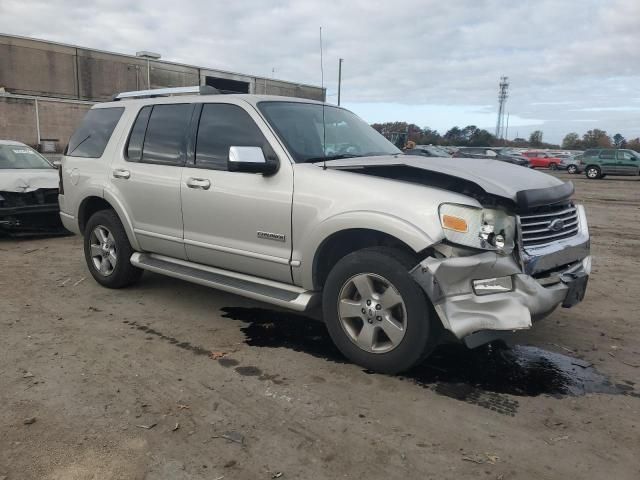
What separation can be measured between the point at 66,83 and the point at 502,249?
4016 cm

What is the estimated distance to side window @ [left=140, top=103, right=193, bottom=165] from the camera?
4.89 meters

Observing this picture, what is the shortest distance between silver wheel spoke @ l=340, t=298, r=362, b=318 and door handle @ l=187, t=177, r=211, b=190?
1619mm

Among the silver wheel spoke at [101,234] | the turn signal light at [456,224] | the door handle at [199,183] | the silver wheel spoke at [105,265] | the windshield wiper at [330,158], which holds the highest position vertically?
the windshield wiper at [330,158]

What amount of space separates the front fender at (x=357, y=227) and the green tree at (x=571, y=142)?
87.4 metres

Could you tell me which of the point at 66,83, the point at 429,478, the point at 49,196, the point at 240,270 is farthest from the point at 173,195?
the point at 66,83

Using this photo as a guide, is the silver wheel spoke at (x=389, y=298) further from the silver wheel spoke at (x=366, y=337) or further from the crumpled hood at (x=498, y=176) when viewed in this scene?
the crumpled hood at (x=498, y=176)

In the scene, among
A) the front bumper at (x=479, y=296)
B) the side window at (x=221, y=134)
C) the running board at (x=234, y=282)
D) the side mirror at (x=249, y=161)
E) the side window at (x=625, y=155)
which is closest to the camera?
the front bumper at (x=479, y=296)

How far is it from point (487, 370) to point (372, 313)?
3.10 feet

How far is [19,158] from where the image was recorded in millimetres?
8961

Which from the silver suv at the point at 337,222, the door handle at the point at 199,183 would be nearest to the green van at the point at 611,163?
the silver suv at the point at 337,222

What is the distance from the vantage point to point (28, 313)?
4902 mm

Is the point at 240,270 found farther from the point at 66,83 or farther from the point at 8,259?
the point at 66,83

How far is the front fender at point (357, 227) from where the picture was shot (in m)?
3.32

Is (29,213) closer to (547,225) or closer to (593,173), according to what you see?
(547,225)
